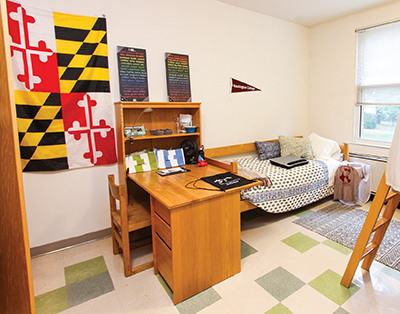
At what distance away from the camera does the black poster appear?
2.64m

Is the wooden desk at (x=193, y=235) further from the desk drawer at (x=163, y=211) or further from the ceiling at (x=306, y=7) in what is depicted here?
the ceiling at (x=306, y=7)

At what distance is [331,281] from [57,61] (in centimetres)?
295

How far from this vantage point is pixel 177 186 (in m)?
2.08

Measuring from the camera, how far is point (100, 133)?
8.64 ft

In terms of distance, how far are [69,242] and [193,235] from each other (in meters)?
1.50

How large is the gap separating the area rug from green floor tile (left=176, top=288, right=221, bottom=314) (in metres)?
1.45

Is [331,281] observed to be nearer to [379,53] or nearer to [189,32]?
[189,32]

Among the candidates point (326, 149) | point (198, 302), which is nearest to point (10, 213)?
point (198, 302)

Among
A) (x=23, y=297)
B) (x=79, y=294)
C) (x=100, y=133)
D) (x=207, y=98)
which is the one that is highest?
(x=207, y=98)

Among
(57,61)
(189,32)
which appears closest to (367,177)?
(189,32)

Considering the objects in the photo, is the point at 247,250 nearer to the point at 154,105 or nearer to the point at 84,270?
the point at 84,270

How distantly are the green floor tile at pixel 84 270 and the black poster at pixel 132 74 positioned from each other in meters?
1.58

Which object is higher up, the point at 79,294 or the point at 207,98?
the point at 207,98

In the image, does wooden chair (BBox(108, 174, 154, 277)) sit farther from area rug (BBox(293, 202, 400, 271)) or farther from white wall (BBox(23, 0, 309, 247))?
area rug (BBox(293, 202, 400, 271))
